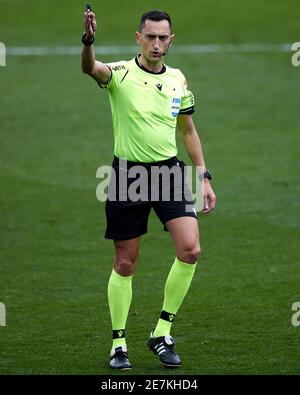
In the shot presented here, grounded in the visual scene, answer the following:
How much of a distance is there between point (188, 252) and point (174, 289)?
37 cm

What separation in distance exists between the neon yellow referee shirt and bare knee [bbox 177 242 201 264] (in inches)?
29.7

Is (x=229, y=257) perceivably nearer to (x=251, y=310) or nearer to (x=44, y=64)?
(x=251, y=310)

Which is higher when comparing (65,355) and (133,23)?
(133,23)

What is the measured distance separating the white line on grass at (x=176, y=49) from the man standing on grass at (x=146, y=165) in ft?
55.9

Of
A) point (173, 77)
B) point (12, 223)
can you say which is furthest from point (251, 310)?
point (12, 223)

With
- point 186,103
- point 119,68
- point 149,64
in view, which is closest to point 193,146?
point 186,103

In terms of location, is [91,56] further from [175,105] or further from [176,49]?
[176,49]

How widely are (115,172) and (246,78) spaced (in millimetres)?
15395

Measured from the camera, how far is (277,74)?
2402 cm

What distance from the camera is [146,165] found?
8.71 m

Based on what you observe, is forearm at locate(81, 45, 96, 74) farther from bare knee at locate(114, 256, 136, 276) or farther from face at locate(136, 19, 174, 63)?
bare knee at locate(114, 256, 136, 276)

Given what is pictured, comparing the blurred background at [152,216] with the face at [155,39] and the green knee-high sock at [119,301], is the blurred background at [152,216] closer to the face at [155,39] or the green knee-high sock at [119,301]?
the green knee-high sock at [119,301]

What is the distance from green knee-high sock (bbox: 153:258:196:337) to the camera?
8727 mm
